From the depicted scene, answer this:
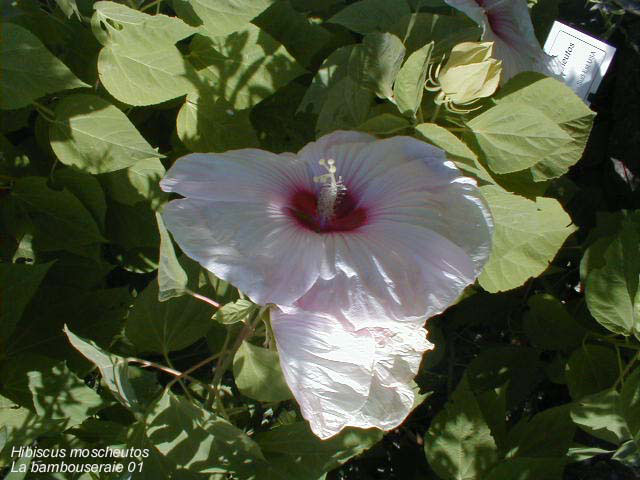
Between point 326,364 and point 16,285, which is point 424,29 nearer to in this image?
point 326,364

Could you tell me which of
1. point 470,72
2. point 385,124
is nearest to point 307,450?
point 385,124

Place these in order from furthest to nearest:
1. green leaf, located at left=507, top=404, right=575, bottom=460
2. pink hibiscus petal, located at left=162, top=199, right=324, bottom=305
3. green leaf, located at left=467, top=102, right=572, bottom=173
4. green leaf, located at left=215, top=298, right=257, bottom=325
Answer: green leaf, located at left=507, top=404, right=575, bottom=460
green leaf, located at left=467, top=102, right=572, bottom=173
green leaf, located at left=215, top=298, right=257, bottom=325
pink hibiscus petal, located at left=162, top=199, right=324, bottom=305

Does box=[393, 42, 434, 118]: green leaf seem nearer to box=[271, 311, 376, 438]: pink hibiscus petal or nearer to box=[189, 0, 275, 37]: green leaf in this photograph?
box=[189, 0, 275, 37]: green leaf

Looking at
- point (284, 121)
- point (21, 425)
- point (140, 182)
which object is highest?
point (284, 121)

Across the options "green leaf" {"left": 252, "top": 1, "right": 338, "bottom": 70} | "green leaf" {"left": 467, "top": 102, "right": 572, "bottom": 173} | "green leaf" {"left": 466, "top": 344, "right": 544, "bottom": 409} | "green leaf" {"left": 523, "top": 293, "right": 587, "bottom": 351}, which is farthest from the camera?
"green leaf" {"left": 466, "top": 344, "right": 544, "bottom": 409}

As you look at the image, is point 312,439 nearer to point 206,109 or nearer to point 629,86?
point 206,109

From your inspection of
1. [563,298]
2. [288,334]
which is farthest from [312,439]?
[563,298]

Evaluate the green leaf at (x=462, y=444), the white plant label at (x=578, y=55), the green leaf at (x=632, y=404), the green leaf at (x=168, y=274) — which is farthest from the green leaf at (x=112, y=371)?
the white plant label at (x=578, y=55)

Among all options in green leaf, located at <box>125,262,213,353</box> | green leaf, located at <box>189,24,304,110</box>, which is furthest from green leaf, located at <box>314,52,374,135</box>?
green leaf, located at <box>125,262,213,353</box>
